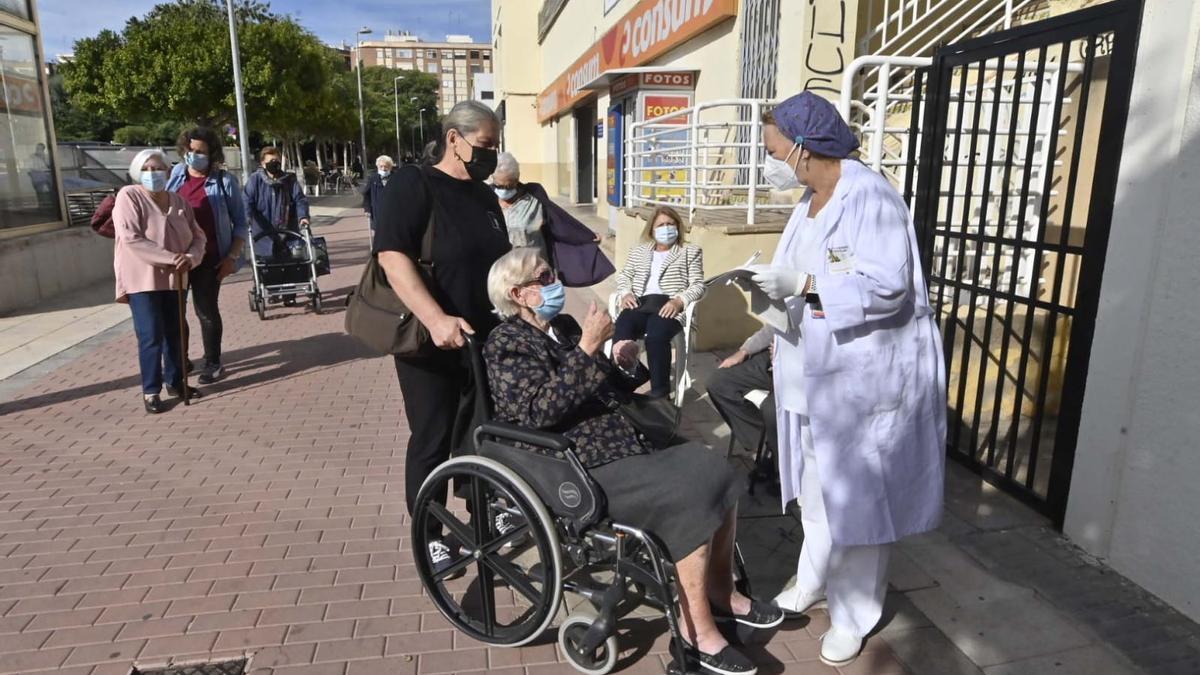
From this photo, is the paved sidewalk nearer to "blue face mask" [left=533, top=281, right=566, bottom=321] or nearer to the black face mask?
"blue face mask" [left=533, top=281, right=566, bottom=321]

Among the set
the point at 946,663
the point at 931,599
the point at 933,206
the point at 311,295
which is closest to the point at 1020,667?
the point at 946,663

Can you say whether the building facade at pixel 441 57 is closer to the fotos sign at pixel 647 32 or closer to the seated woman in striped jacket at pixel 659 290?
the fotos sign at pixel 647 32

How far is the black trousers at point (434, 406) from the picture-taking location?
3100 mm

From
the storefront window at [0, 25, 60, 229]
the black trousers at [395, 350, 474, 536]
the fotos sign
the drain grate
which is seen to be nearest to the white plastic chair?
the black trousers at [395, 350, 474, 536]

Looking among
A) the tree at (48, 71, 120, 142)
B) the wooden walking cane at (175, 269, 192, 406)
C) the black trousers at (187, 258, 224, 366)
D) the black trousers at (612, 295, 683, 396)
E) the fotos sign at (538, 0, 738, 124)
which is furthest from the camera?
the tree at (48, 71, 120, 142)

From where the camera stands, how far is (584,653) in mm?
2564

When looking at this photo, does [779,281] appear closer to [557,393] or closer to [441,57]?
[557,393]

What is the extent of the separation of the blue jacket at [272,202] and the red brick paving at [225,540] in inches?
109

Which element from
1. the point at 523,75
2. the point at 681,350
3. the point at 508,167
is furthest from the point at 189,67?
the point at 681,350

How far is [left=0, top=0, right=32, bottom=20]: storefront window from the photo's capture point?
31.7 feet

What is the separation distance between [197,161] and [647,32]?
1039 cm

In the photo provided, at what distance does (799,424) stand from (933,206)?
6.65ft

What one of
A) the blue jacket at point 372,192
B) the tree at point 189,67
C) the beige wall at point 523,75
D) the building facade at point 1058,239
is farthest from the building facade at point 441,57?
the building facade at point 1058,239

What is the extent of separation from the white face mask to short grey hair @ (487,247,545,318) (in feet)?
2.87
